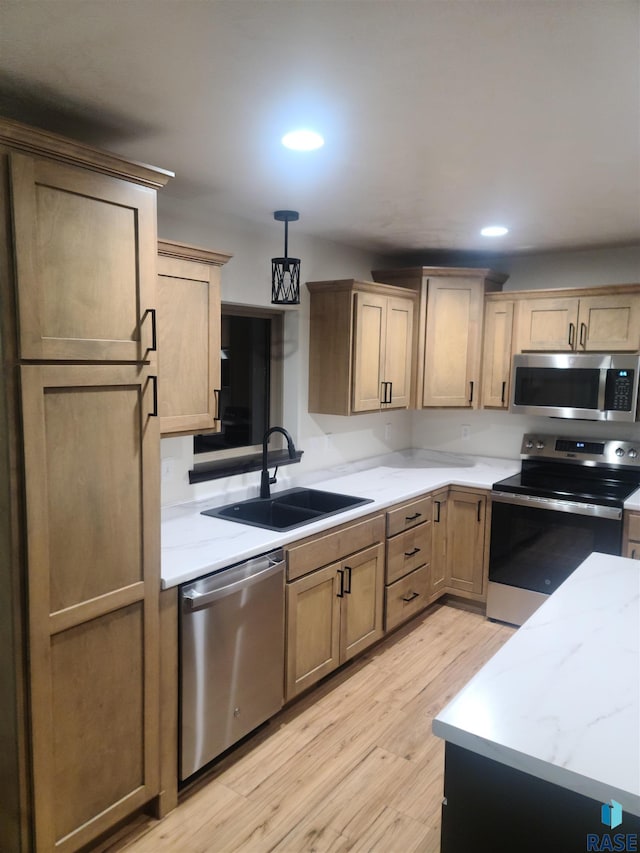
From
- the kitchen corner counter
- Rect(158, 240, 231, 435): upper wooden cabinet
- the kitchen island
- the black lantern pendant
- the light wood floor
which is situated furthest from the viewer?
the black lantern pendant

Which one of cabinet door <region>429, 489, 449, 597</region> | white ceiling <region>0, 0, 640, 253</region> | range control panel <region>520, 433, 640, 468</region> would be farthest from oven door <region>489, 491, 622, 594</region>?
white ceiling <region>0, 0, 640, 253</region>

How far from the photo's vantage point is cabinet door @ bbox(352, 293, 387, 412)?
11.4ft

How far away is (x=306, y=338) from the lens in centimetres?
359

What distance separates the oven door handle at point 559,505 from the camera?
3236mm

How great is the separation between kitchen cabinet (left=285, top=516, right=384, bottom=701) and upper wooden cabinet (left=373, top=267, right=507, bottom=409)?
1235 mm

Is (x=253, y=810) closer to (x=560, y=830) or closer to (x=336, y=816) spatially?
(x=336, y=816)

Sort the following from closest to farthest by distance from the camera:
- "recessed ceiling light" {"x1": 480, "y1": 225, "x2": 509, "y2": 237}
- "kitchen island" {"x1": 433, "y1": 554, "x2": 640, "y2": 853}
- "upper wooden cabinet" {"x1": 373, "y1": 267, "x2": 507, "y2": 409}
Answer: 1. "kitchen island" {"x1": 433, "y1": 554, "x2": 640, "y2": 853}
2. "recessed ceiling light" {"x1": 480, "y1": 225, "x2": 509, "y2": 237}
3. "upper wooden cabinet" {"x1": 373, "y1": 267, "x2": 507, "y2": 409}

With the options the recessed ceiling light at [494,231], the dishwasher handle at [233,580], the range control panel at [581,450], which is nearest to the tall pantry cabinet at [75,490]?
the dishwasher handle at [233,580]

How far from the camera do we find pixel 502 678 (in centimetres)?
130

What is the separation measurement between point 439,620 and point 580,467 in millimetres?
1360

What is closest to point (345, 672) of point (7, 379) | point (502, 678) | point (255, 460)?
point (255, 460)

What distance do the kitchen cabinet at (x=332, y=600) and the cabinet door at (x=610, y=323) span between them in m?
1.74

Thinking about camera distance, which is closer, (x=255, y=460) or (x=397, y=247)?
(x=255, y=460)

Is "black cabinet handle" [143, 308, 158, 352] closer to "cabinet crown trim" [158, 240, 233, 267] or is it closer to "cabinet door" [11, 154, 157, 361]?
"cabinet door" [11, 154, 157, 361]
